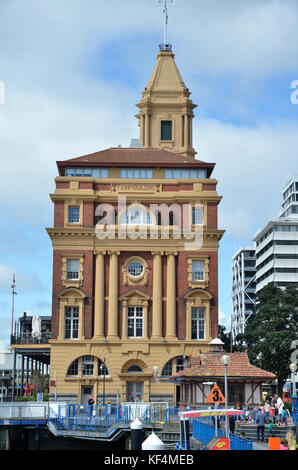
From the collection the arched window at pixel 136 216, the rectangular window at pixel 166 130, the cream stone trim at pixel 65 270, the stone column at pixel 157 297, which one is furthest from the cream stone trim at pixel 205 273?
the rectangular window at pixel 166 130

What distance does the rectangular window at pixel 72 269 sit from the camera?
245 feet

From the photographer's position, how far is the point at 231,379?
5059cm

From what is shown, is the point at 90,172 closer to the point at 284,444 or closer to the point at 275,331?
the point at 275,331

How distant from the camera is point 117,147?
84.9 meters

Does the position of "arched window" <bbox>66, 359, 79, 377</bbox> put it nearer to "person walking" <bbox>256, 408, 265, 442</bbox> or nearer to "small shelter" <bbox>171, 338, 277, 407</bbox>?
"small shelter" <bbox>171, 338, 277, 407</bbox>

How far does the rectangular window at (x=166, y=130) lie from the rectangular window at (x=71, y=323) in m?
32.1

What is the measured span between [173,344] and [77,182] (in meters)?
18.6

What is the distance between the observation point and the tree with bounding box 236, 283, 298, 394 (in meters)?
76.5

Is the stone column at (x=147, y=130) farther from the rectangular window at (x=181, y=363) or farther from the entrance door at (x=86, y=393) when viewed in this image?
the entrance door at (x=86, y=393)

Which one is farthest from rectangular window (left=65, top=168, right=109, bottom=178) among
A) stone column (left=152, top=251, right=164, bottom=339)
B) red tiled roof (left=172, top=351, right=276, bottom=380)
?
red tiled roof (left=172, top=351, right=276, bottom=380)

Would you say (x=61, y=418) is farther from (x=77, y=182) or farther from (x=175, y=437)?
(x=77, y=182)

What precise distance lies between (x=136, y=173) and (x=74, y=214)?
778cm

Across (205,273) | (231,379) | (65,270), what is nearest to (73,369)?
(65,270)

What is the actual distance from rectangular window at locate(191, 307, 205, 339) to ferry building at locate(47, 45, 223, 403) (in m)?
0.10
